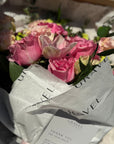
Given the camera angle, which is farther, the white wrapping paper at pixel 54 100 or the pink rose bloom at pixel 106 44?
the pink rose bloom at pixel 106 44

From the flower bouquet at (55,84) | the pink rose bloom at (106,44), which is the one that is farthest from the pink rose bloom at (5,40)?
the pink rose bloom at (106,44)

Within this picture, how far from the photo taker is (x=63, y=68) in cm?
54

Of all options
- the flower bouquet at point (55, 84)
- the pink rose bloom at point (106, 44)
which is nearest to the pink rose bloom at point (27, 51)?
the flower bouquet at point (55, 84)

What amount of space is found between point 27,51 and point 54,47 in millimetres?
67

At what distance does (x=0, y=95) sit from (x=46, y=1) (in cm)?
55

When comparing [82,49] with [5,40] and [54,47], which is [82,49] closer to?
[54,47]

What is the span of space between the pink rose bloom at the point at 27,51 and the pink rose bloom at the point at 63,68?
0.04 meters

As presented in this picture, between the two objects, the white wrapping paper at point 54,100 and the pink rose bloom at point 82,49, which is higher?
the pink rose bloom at point 82,49

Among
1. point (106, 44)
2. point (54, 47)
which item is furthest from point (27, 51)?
point (106, 44)

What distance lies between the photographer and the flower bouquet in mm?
508

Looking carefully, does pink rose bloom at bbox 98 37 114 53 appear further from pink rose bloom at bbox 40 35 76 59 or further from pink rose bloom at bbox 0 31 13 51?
pink rose bloom at bbox 0 31 13 51

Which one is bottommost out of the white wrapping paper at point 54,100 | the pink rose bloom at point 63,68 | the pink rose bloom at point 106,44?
the white wrapping paper at point 54,100

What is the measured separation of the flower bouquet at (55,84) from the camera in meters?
0.51

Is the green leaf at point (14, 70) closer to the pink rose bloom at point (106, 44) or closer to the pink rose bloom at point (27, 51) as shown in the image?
the pink rose bloom at point (27, 51)
